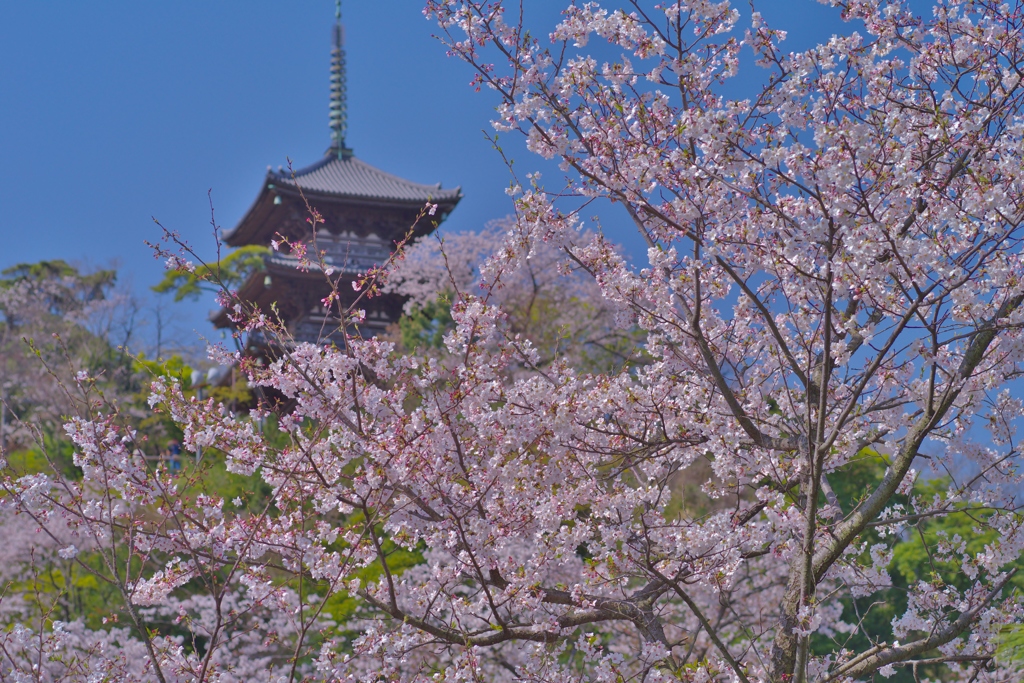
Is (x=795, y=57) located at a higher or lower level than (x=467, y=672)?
higher

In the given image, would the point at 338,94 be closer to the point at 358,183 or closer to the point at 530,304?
the point at 358,183

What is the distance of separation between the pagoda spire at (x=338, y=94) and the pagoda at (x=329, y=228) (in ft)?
3.10

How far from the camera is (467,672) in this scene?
377 cm

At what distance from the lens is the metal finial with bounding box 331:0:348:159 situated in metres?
31.4

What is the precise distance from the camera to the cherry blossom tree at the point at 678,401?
343 centimetres

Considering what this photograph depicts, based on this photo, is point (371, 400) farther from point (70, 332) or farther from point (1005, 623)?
point (70, 332)

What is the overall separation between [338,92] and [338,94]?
0.14 meters

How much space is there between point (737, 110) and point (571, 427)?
1.52 m

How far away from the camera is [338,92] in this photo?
112 feet

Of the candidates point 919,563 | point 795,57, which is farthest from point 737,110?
point 919,563

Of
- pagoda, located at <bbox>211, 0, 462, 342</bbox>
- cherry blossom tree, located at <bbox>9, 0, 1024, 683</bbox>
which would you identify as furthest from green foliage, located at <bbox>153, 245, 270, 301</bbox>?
cherry blossom tree, located at <bbox>9, 0, 1024, 683</bbox>

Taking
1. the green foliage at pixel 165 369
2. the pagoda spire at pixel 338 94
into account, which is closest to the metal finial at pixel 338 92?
the pagoda spire at pixel 338 94

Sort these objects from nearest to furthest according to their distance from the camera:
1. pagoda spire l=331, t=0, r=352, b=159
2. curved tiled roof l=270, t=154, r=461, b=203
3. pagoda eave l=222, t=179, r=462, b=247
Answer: pagoda eave l=222, t=179, r=462, b=247 < curved tiled roof l=270, t=154, r=461, b=203 < pagoda spire l=331, t=0, r=352, b=159

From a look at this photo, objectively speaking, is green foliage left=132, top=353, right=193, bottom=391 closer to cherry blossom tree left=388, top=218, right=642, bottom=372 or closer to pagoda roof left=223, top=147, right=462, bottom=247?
cherry blossom tree left=388, top=218, right=642, bottom=372
